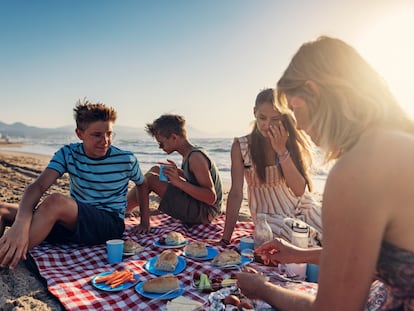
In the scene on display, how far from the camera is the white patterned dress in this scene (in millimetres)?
3525

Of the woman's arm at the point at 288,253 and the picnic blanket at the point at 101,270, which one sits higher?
the woman's arm at the point at 288,253

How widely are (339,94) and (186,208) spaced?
10.3 feet

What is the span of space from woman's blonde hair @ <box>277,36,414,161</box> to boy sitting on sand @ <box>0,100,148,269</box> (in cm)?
242

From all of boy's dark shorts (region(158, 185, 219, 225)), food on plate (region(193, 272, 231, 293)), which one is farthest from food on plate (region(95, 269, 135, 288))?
boy's dark shorts (region(158, 185, 219, 225))

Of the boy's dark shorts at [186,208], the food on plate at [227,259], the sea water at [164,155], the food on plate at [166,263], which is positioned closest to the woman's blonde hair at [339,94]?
the food on plate at [227,259]

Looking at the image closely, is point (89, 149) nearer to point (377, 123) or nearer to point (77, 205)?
point (77, 205)

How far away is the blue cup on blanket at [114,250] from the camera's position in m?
3.04

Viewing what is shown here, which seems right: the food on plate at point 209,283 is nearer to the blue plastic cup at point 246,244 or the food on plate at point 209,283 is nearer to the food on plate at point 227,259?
the food on plate at point 227,259

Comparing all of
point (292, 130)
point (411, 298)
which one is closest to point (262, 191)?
point (292, 130)

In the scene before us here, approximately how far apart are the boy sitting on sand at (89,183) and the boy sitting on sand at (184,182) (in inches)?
19.7

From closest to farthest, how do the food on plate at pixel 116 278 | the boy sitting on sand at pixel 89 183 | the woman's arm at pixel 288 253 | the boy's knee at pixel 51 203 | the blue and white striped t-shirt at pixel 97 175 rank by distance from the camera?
the woman's arm at pixel 288 253
the food on plate at pixel 116 278
the boy's knee at pixel 51 203
the boy sitting on sand at pixel 89 183
the blue and white striped t-shirt at pixel 97 175

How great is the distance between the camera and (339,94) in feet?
4.83

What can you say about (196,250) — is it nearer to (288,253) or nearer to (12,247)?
(288,253)

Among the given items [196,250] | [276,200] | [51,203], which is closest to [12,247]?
[51,203]
